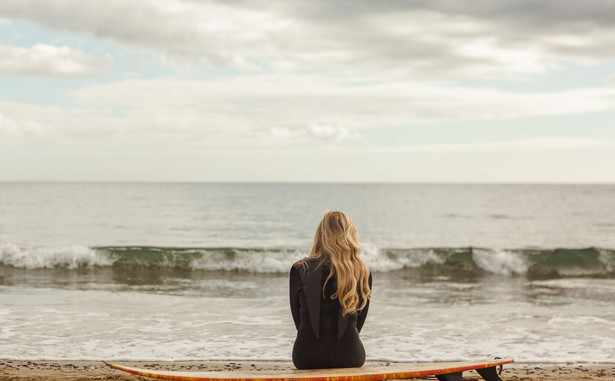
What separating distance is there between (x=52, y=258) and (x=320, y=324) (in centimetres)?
1797

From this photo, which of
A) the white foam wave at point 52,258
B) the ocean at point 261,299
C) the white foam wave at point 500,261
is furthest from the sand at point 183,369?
the white foam wave at point 52,258

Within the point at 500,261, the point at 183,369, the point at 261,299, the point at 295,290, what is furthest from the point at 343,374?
the point at 500,261

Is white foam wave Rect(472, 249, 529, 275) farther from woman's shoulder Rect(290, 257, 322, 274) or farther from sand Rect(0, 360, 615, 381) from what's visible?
woman's shoulder Rect(290, 257, 322, 274)

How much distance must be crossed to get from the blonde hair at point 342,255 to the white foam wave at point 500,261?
17.2 metres

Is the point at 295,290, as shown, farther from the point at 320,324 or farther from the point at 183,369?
the point at 183,369

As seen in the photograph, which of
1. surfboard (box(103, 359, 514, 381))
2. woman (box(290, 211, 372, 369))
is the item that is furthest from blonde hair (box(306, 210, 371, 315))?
surfboard (box(103, 359, 514, 381))

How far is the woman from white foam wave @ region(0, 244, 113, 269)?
17.4 meters

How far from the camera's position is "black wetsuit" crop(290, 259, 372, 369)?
4336 mm

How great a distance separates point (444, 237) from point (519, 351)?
26.4 m

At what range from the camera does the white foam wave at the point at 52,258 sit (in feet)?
65.8

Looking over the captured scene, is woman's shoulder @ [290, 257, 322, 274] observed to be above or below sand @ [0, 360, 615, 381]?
above

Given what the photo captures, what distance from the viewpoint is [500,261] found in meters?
20.9

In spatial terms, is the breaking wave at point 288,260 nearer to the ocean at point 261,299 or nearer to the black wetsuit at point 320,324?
the ocean at point 261,299

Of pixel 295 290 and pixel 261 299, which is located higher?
pixel 295 290
